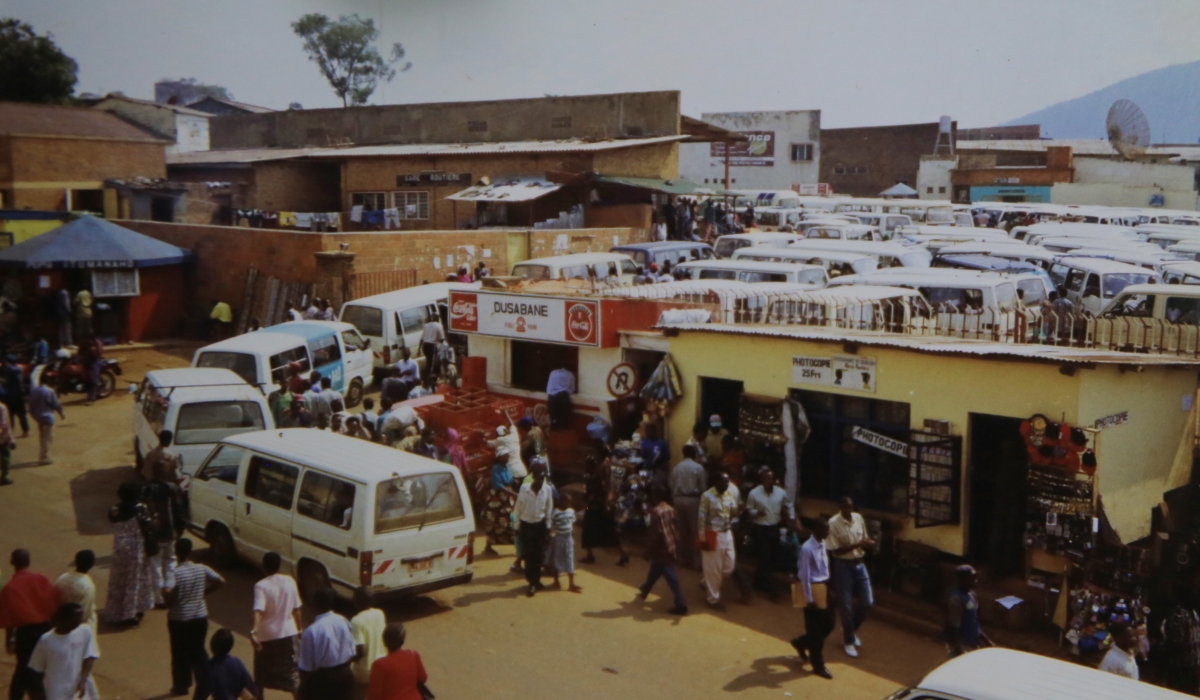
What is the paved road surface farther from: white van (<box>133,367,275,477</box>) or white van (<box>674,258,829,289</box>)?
white van (<box>674,258,829,289</box>)

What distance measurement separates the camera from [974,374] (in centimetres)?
1000

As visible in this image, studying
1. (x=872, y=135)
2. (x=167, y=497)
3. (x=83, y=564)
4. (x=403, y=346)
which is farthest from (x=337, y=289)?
(x=872, y=135)

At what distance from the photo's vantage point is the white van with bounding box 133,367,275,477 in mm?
12430

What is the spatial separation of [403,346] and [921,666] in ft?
39.7

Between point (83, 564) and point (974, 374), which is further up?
point (974, 374)

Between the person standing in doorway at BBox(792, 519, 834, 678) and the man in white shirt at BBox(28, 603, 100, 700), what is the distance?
5.63 m

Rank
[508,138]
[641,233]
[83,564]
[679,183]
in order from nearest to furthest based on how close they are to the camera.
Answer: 1. [83,564]
2. [641,233]
3. [679,183]
4. [508,138]

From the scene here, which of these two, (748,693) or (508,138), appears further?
(508,138)

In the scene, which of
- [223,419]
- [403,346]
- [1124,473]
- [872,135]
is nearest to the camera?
[1124,473]

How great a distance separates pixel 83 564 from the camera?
7.45m

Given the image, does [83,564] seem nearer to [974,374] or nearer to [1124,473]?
[974,374]

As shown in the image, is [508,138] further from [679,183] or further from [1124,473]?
[1124,473]

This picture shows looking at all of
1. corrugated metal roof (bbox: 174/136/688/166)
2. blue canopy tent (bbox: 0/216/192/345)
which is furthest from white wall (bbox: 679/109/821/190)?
blue canopy tent (bbox: 0/216/192/345)

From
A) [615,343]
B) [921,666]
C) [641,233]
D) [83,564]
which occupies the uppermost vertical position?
[641,233]
